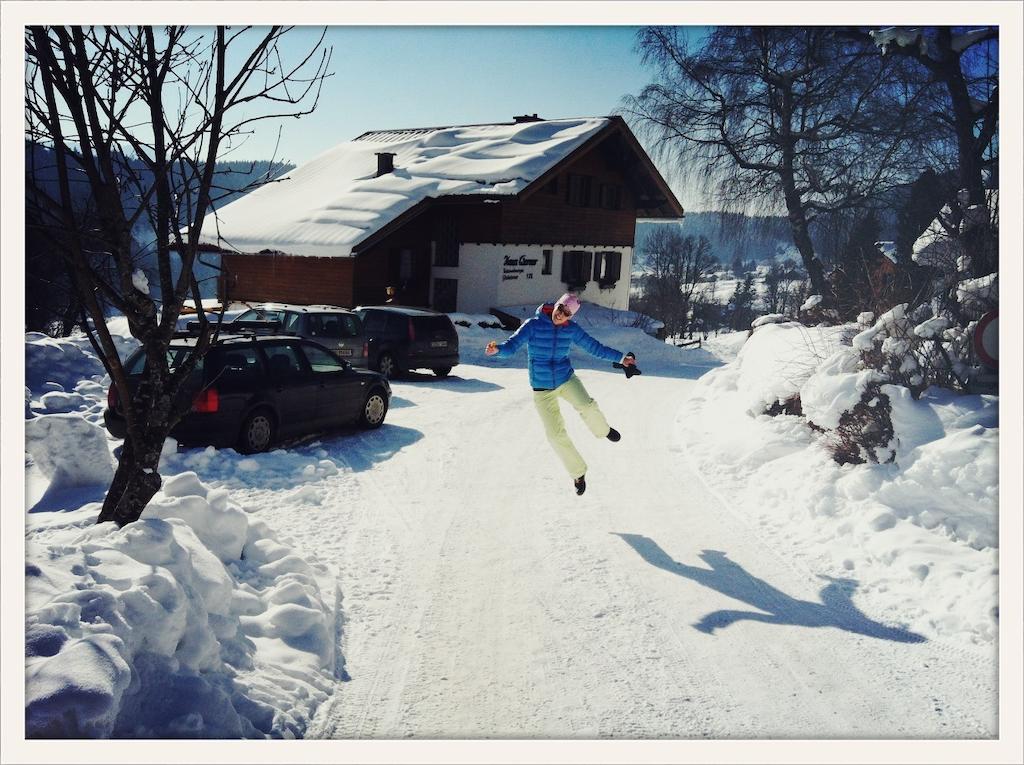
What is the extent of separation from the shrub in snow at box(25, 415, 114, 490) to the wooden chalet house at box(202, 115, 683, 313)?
18893 mm

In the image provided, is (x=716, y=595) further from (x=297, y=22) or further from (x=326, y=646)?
(x=297, y=22)

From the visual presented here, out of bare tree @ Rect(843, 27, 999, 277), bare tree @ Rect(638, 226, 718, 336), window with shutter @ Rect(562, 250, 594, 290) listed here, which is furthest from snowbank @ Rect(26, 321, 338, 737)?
bare tree @ Rect(638, 226, 718, 336)

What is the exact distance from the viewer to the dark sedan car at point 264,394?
333 inches

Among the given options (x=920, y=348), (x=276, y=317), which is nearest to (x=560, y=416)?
(x=920, y=348)

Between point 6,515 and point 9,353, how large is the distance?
83cm

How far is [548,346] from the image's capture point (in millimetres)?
6914

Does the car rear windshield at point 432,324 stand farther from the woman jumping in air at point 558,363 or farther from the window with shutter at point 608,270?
the window with shutter at point 608,270

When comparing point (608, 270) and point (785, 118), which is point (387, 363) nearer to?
point (785, 118)

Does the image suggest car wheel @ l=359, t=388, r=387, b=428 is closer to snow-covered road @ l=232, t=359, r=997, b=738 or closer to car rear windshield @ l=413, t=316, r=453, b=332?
snow-covered road @ l=232, t=359, r=997, b=738

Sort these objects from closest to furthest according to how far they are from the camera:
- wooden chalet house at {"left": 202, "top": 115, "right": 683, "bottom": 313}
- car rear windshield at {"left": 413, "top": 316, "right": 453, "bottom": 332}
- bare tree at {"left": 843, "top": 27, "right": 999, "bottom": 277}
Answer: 1. bare tree at {"left": 843, "top": 27, "right": 999, "bottom": 277}
2. car rear windshield at {"left": 413, "top": 316, "right": 453, "bottom": 332}
3. wooden chalet house at {"left": 202, "top": 115, "right": 683, "bottom": 313}

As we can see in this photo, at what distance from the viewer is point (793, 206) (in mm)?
15156

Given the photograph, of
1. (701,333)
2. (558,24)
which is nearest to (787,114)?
(558,24)

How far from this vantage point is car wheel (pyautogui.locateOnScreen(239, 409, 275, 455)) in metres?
8.78

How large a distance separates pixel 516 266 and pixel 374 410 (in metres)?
18.7
